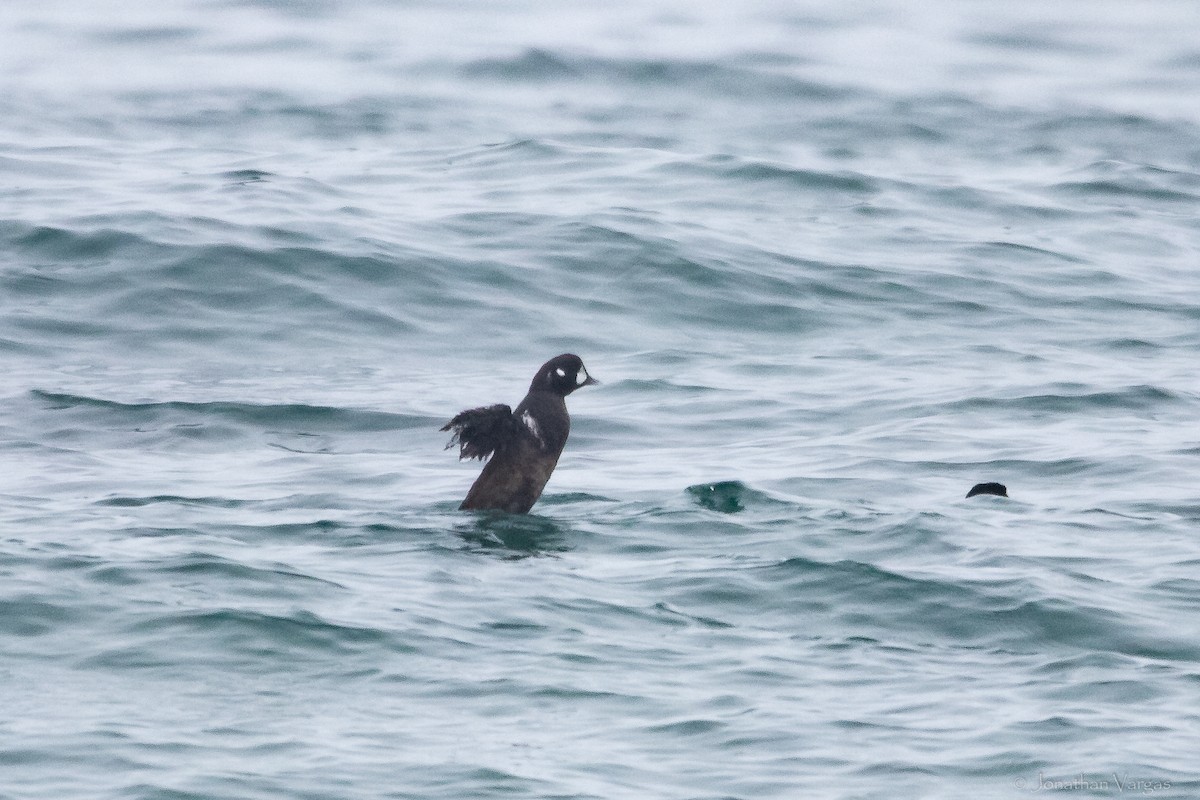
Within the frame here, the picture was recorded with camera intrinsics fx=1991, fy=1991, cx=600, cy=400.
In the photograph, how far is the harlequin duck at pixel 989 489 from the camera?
12305 millimetres

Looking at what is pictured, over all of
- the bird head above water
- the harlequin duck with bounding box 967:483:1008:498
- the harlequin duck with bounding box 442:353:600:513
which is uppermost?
the bird head above water

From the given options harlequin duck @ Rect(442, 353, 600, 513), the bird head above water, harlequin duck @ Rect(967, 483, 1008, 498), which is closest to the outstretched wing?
harlequin duck @ Rect(442, 353, 600, 513)

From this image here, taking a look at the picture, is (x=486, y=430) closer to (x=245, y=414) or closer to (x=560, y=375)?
(x=560, y=375)

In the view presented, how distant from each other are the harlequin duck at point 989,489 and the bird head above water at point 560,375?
8.26 ft

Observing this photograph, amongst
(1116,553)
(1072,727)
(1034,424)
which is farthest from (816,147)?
(1072,727)

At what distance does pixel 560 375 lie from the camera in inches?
485

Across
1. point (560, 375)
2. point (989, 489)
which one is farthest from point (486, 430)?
point (989, 489)

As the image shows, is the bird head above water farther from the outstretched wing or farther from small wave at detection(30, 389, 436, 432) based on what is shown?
small wave at detection(30, 389, 436, 432)

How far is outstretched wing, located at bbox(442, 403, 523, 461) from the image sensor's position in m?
11.9

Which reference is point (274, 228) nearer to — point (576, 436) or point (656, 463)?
point (576, 436)

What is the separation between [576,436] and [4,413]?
425cm

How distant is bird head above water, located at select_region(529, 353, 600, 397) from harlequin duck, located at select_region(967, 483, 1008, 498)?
252 centimetres

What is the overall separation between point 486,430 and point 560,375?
0.69m

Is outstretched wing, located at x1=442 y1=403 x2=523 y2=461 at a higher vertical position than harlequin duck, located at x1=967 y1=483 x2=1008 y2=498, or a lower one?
higher
